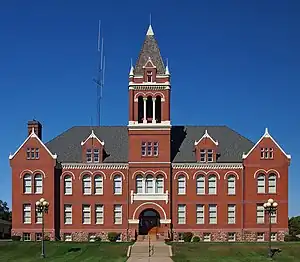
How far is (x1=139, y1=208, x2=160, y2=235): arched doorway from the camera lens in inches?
3061

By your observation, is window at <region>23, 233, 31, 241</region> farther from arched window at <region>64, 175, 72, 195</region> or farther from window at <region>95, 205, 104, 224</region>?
window at <region>95, 205, 104, 224</region>

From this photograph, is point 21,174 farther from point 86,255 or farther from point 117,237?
point 86,255

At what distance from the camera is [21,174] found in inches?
3000

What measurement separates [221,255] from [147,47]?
28863 millimetres

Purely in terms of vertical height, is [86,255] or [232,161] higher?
[232,161]

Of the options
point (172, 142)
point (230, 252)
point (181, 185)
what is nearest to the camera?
point (230, 252)

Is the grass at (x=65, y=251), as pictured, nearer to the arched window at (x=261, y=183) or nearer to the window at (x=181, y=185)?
the window at (x=181, y=185)

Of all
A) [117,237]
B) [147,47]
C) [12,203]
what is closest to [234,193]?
[117,237]

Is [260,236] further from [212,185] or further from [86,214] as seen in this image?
[86,214]

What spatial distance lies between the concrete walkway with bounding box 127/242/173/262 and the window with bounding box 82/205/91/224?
31.7ft

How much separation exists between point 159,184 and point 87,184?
26.9ft

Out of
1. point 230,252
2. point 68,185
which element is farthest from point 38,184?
point 230,252

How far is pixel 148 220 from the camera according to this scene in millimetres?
79688

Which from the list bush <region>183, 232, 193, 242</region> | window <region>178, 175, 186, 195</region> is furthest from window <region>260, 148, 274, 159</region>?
bush <region>183, 232, 193, 242</region>
